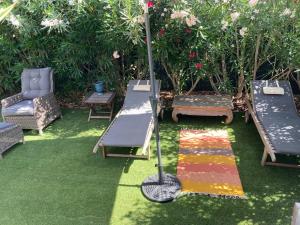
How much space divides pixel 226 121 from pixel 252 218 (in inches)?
108

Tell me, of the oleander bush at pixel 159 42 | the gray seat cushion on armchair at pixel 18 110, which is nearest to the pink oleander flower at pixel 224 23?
the oleander bush at pixel 159 42

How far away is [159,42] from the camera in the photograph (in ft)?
19.2

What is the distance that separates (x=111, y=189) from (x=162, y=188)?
73 centimetres

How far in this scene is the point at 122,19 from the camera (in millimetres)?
5820

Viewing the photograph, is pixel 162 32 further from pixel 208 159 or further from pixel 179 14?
pixel 208 159

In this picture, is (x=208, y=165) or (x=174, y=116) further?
(x=174, y=116)

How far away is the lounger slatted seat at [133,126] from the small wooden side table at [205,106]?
25.7 inches

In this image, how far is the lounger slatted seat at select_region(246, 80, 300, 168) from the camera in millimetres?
4380

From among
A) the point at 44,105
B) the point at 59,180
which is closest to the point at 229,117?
Result: the point at 59,180

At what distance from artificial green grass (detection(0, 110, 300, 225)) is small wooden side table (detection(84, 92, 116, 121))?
0.89 metres

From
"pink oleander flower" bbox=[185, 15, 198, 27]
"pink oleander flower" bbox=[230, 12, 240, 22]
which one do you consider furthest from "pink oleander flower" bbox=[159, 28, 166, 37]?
"pink oleander flower" bbox=[230, 12, 240, 22]

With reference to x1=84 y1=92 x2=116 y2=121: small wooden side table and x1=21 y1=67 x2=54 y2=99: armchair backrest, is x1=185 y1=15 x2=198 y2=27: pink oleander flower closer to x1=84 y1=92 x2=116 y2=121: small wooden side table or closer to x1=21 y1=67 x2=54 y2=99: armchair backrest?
x1=84 y1=92 x2=116 y2=121: small wooden side table

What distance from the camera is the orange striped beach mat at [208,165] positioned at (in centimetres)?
420

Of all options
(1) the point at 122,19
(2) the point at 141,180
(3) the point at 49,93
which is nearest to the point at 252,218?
(2) the point at 141,180
